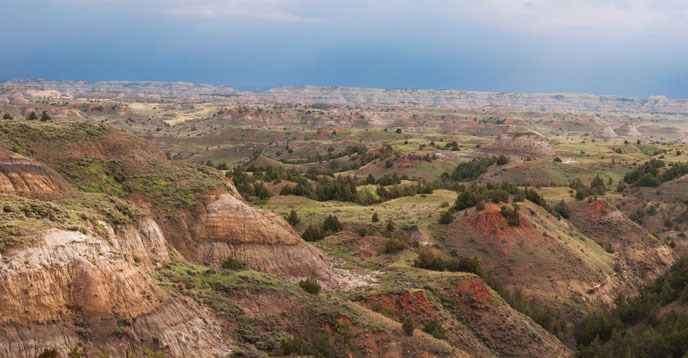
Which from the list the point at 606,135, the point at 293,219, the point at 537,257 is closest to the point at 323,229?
the point at 293,219

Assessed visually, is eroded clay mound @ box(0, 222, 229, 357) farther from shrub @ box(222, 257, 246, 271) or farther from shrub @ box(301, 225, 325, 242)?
shrub @ box(301, 225, 325, 242)

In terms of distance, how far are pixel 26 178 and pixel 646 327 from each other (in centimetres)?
3546

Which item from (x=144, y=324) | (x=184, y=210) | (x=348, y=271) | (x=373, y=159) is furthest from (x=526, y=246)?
(x=373, y=159)

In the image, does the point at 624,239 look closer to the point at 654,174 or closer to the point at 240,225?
the point at 654,174

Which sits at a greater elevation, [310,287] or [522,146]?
[310,287]

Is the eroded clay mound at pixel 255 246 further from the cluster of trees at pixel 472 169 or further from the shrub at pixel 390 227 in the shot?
the cluster of trees at pixel 472 169

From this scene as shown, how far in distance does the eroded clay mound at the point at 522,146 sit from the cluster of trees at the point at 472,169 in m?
11.3

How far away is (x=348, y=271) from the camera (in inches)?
1515

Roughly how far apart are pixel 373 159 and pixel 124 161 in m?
79.7

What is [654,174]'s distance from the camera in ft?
293

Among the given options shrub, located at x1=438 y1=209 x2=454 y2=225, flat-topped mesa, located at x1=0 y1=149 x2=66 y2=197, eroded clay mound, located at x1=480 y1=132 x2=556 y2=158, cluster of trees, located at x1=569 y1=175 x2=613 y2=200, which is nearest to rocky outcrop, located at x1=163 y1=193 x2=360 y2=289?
flat-topped mesa, located at x1=0 y1=149 x2=66 y2=197

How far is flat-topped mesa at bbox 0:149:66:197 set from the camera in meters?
25.0

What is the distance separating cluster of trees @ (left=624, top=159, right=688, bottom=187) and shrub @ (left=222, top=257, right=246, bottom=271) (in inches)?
2866

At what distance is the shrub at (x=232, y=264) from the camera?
33.4m
